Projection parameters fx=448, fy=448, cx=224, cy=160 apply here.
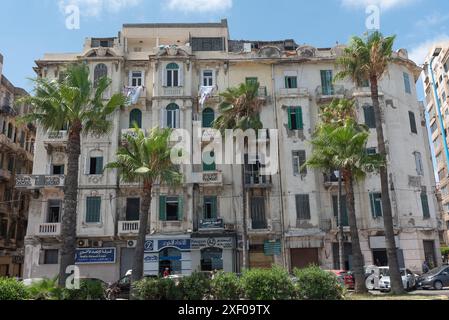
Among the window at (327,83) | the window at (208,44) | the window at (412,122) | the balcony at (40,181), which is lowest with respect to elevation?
the balcony at (40,181)

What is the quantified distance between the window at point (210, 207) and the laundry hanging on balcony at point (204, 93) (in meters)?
7.90

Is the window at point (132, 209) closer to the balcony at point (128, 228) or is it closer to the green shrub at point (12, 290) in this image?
the balcony at point (128, 228)

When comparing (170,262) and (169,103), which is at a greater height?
(169,103)

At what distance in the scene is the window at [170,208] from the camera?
34812 mm

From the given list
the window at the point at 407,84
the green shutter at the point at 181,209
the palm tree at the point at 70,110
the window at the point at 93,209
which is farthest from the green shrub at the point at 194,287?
the window at the point at 407,84

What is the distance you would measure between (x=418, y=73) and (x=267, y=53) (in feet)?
47.6

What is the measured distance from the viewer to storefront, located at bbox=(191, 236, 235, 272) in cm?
3388

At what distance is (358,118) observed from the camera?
37656 millimetres

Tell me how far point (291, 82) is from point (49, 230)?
23.1 m

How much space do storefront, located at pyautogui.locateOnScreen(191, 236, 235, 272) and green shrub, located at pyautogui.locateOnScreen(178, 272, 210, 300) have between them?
1502 cm

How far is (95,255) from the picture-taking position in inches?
1344
